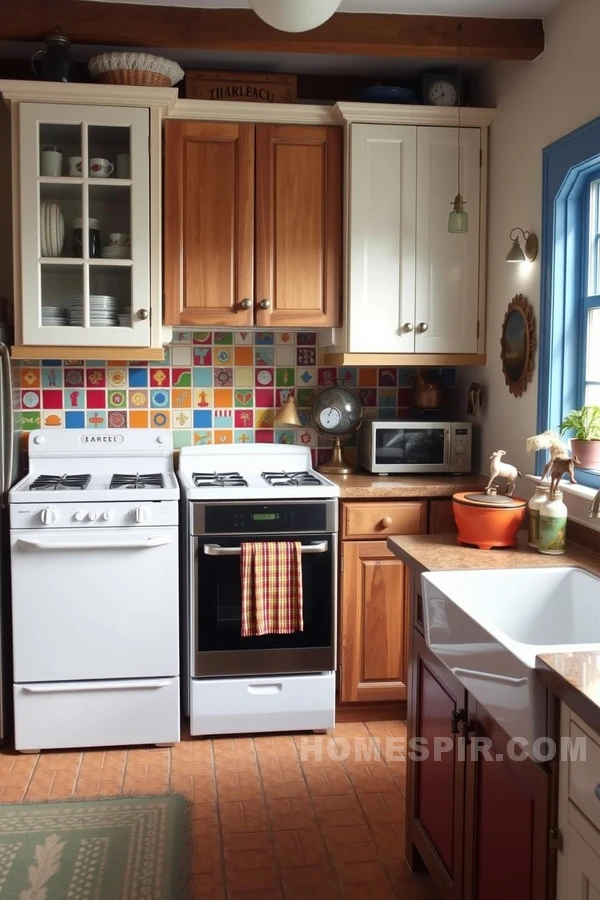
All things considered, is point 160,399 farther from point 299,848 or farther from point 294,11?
point 294,11

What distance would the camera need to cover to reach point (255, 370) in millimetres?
3848

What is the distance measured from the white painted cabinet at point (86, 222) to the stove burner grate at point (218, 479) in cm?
51

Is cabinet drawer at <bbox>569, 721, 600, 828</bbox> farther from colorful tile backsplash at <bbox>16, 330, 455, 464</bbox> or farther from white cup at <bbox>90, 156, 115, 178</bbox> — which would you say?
white cup at <bbox>90, 156, 115, 178</bbox>

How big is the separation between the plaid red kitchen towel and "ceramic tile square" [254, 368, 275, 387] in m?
0.86

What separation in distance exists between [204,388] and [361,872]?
2.03 meters

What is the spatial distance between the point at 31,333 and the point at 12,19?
1056 millimetres

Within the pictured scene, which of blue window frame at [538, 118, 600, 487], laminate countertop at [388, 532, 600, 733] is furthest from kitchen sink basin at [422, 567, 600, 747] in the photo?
blue window frame at [538, 118, 600, 487]

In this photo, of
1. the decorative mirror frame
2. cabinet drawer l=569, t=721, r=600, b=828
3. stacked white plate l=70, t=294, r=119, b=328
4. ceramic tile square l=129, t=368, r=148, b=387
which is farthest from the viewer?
ceramic tile square l=129, t=368, r=148, b=387

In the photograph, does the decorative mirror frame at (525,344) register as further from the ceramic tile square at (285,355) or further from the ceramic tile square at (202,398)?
the ceramic tile square at (202,398)

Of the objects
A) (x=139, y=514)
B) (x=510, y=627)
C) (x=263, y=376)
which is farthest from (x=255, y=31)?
(x=510, y=627)

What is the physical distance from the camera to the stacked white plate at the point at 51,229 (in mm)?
3342

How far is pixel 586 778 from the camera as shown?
1.45m

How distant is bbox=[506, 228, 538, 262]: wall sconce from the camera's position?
308 centimetres

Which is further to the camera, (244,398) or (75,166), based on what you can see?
(244,398)
